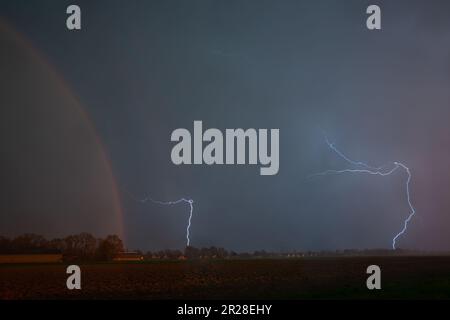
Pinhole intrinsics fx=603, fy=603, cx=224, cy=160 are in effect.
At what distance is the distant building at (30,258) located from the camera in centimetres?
1262

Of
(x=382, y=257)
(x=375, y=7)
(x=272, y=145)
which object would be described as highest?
(x=375, y=7)

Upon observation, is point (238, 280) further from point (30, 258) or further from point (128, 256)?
point (30, 258)

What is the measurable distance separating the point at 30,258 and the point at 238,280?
4.60m

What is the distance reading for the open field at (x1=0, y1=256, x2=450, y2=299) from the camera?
11.8 meters

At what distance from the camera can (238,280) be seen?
13586 mm

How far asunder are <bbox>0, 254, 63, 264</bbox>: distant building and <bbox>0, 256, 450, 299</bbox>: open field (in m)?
0.16

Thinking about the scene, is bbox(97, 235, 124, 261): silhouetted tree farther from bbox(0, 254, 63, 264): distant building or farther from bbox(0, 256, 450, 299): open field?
bbox(0, 254, 63, 264): distant building

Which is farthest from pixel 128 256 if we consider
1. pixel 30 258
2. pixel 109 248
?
pixel 30 258
